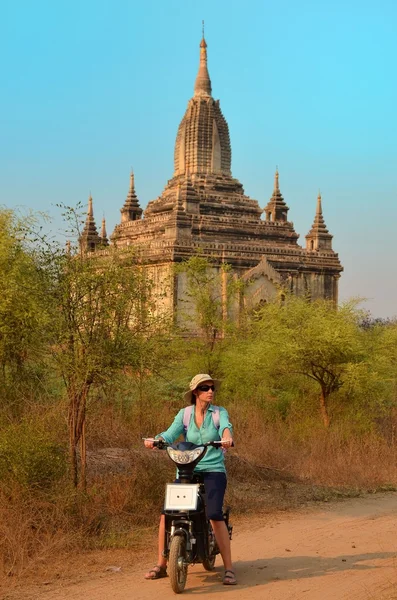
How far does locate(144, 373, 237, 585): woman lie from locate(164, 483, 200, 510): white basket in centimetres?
15

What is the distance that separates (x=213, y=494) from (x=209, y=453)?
27 centimetres

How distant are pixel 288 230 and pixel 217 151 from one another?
12.4ft

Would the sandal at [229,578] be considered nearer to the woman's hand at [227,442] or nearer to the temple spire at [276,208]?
the woman's hand at [227,442]

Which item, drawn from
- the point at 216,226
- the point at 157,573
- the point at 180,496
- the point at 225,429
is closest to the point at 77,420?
the point at 157,573

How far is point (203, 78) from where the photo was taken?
35.7 metres

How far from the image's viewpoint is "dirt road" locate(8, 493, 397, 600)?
5992mm

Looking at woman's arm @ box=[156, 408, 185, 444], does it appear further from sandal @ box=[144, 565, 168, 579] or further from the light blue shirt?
sandal @ box=[144, 565, 168, 579]

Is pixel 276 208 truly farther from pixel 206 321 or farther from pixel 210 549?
pixel 210 549

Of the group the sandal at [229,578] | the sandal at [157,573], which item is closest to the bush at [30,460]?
the sandal at [157,573]

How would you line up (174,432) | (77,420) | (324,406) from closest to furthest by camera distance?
(174,432), (77,420), (324,406)

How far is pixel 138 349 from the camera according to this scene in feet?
30.7

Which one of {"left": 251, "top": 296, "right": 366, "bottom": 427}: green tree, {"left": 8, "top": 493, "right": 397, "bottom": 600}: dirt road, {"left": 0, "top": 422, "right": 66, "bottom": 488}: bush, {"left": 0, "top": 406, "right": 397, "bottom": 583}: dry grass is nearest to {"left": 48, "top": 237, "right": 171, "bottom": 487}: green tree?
{"left": 0, "top": 422, "right": 66, "bottom": 488}: bush

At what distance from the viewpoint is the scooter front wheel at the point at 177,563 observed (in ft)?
19.1

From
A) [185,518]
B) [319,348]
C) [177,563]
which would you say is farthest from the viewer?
[319,348]
